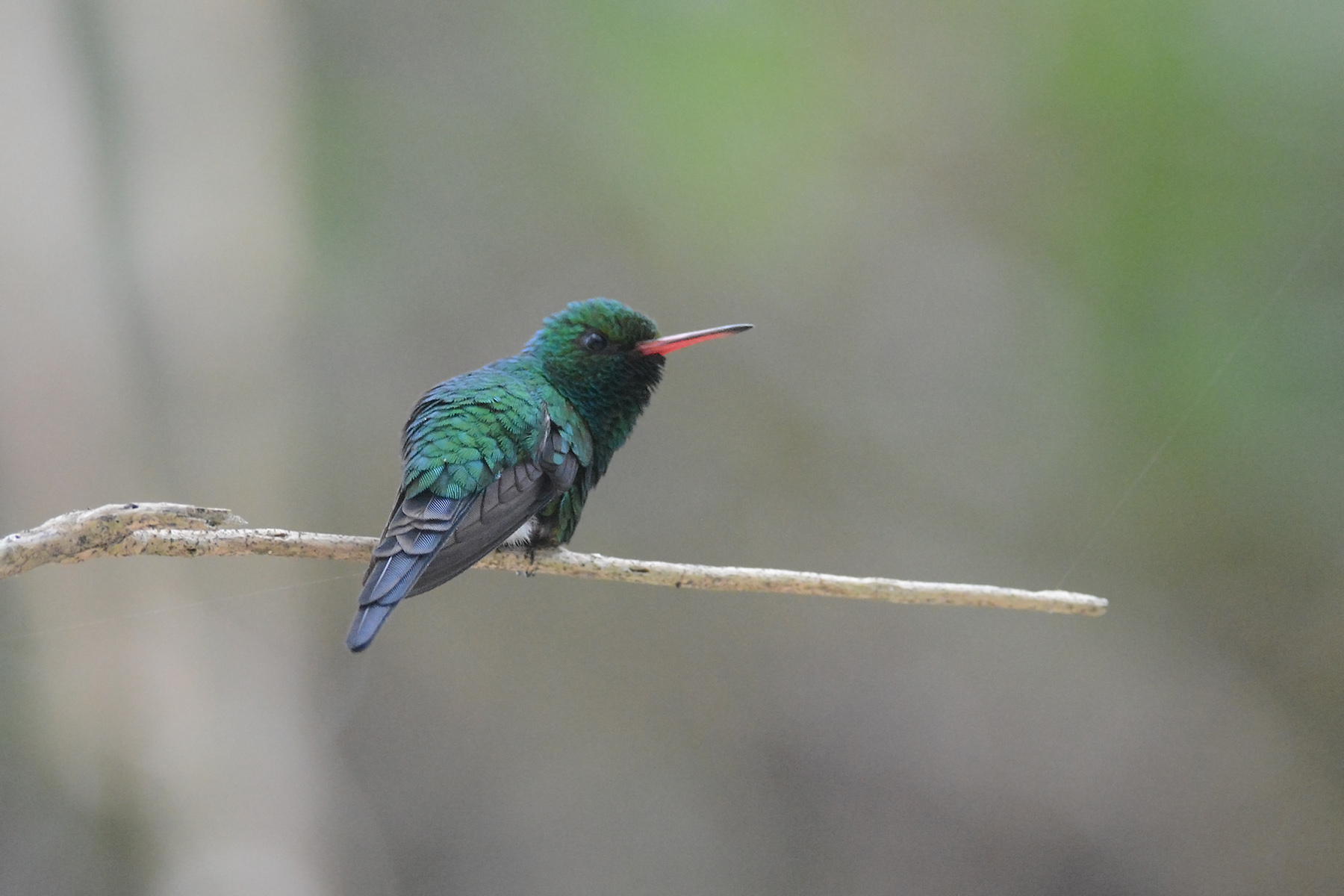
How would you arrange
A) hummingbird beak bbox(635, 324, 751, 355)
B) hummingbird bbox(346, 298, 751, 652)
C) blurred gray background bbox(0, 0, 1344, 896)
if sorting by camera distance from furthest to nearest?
blurred gray background bbox(0, 0, 1344, 896), hummingbird beak bbox(635, 324, 751, 355), hummingbird bbox(346, 298, 751, 652)

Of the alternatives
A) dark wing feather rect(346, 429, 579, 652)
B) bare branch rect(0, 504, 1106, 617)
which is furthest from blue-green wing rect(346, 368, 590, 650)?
bare branch rect(0, 504, 1106, 617)

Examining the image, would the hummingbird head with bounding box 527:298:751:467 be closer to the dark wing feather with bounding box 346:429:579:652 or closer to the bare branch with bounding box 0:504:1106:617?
the dark wing feather with bounding box 346:429:579:652

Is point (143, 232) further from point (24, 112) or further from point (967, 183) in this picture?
point (967, 183)

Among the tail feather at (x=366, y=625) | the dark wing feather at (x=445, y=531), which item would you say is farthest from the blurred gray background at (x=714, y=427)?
the tail feather at (x=366, y=625)

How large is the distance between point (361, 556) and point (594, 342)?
66cm

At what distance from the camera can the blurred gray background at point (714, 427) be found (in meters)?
2.41

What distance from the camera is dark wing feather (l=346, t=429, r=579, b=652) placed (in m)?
1.08

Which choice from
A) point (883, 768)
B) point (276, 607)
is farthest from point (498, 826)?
point (883, 768)

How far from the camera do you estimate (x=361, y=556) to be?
136cm

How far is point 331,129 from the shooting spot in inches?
122

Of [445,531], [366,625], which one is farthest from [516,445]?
[366,625]

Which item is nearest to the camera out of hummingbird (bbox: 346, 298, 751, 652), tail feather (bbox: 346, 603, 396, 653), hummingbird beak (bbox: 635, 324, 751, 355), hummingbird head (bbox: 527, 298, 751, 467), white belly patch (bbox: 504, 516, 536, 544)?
tail feather (bbox: 346, 603, 396, 653)

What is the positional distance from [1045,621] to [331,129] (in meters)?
2.78

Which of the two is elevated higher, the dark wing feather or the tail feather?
the tail feather
